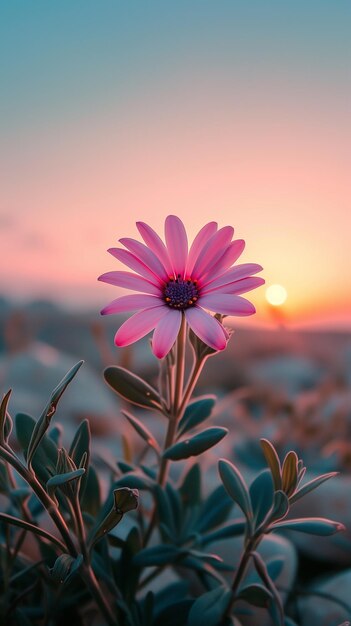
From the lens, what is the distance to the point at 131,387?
79 centimetres

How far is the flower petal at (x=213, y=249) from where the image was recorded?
72 cm

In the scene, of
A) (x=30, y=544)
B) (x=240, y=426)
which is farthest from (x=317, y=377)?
(x=30, y=544)

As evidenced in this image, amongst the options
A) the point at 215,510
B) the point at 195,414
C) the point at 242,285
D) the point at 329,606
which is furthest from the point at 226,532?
the point at 242,285

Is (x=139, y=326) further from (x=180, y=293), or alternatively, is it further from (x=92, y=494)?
(x=92, y=494)

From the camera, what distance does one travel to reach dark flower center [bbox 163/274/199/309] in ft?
2.22

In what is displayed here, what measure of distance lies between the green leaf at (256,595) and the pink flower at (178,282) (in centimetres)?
33

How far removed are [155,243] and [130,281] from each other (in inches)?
2.4

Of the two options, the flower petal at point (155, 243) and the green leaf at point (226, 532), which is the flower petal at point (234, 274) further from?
the green leaf at point (226, 532)

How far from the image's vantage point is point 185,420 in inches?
33.4

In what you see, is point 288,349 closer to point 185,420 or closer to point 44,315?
point 44,315

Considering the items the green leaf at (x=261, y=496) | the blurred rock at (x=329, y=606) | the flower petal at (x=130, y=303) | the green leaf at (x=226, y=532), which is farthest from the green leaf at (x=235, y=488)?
the blurred rock at (x=329, y=606)

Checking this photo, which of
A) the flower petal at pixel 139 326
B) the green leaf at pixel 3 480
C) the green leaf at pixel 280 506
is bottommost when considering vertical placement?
the green leaf at pixel 3 480

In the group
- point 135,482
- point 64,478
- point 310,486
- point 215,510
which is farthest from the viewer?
point 215,510

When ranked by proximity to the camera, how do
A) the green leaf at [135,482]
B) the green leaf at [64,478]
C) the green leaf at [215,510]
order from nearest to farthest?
the green leaf at [64,478], the green leaf at [135,482], the green leaf at [215,510]
